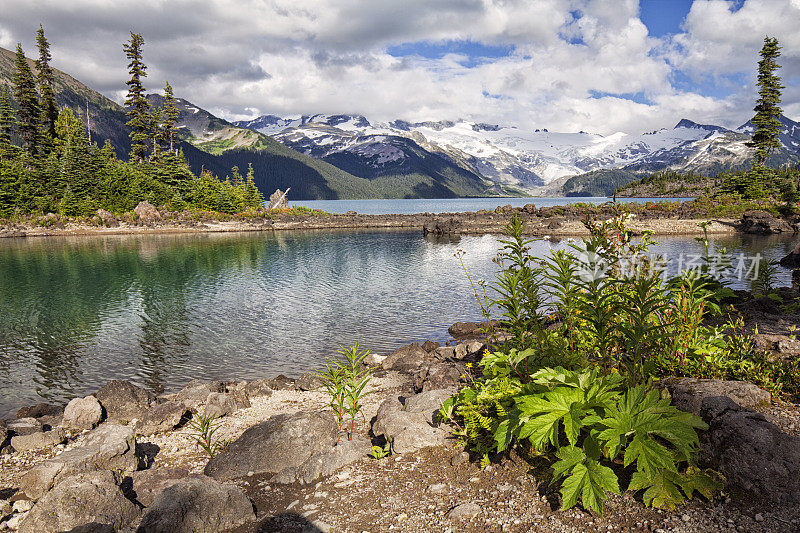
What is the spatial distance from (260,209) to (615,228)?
95.7 meters

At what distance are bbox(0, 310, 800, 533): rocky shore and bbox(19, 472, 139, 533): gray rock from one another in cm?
1

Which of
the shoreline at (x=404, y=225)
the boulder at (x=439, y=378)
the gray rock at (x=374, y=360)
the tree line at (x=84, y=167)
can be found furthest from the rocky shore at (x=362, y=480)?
the tree line at (x=84, y=167)

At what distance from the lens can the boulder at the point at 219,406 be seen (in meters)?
11.2

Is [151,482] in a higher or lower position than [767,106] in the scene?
lower

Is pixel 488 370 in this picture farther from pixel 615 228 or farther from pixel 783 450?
pixel 783 450

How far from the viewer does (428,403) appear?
27.7 ft

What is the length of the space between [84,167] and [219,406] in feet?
301

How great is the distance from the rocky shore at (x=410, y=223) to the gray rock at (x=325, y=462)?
65163 millimetres

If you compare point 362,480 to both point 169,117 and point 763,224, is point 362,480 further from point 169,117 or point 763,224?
point 169,117

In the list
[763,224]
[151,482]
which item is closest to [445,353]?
[151,482]

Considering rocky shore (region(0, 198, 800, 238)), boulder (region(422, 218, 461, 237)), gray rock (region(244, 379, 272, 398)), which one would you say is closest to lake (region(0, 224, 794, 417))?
gray rock (region(244, 379, 272, 398))

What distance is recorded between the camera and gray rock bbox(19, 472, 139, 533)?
5.90m

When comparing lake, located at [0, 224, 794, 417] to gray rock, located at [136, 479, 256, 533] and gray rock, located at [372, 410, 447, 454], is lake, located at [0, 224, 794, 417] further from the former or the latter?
gray rock, located at [136, 479, 256, 533]

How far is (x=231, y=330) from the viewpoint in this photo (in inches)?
827
